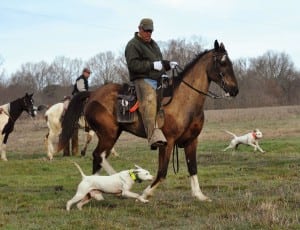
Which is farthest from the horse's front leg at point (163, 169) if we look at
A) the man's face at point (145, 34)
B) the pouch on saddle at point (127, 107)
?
the man's face at point (145, 34)

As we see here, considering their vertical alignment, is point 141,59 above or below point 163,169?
above

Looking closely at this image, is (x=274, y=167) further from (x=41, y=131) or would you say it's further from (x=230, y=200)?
(x=41, y=131)

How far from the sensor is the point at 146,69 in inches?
347

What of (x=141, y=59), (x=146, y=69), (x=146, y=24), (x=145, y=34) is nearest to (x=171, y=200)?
(x=146, y=69)

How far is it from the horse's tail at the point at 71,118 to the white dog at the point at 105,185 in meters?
2.05

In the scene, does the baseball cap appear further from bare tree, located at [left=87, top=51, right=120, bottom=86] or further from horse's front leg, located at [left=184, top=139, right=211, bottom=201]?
bare tree, located at [left=87, top=51, right=120, bottom=86]

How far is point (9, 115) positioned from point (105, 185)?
11.3m

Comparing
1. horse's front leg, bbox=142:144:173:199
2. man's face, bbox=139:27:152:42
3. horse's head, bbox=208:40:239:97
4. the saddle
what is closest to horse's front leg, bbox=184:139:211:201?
horse's front leg, bbox=142:144:173:199

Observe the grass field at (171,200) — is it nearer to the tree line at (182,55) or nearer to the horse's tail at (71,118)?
the horse's tail at (71,118)

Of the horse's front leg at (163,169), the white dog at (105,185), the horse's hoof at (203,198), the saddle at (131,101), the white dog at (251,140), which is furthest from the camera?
the white dog at (251,140)

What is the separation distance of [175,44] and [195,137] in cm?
6651

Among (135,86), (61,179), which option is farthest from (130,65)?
(61,179)

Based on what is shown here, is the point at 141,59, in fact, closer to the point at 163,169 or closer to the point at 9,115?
the point at 163,169

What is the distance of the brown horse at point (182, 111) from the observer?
8.72 meters
